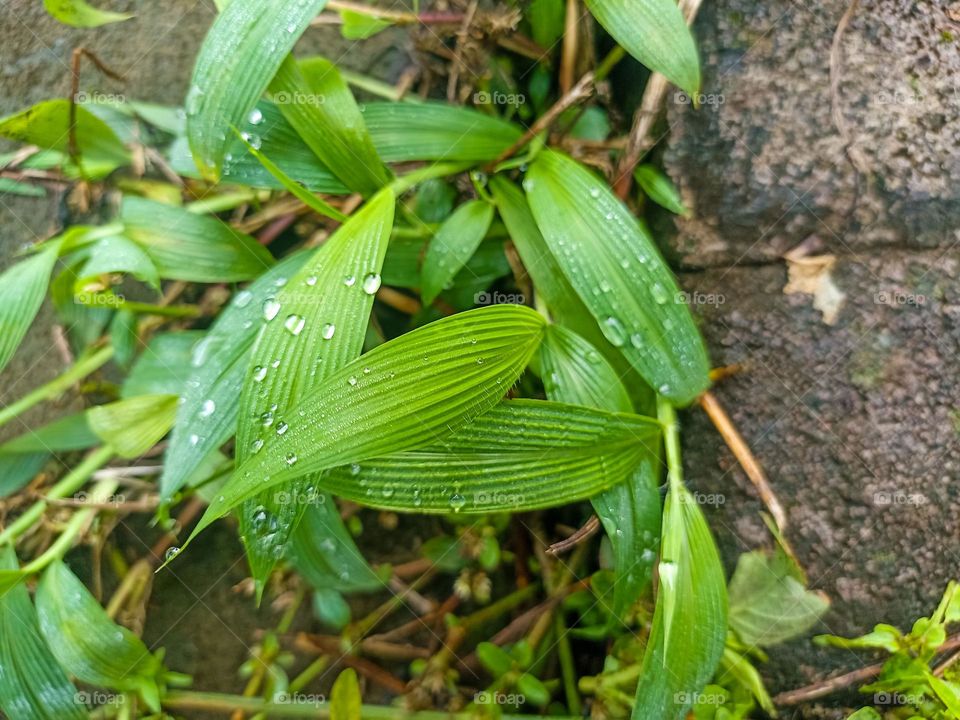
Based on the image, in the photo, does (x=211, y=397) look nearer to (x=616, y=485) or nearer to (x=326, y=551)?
(x=326, y=551)

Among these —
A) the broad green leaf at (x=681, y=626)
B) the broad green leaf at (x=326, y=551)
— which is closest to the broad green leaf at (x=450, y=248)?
the broad green leaf at (x=326, y=551)

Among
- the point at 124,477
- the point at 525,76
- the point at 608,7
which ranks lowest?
the point at 124,477

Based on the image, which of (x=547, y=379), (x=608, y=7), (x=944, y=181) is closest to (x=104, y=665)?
(x=547, y=379)

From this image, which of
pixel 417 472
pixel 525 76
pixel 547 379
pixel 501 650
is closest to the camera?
pixel 417 472

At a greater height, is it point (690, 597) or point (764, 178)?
point (764, 178)

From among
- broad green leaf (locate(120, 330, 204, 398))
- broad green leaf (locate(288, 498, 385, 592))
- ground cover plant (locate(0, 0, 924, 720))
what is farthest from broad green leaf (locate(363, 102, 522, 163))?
broad green leaf (locate(288, 498, 385, 592))

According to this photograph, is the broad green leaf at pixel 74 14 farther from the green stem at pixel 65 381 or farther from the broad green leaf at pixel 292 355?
the broad green leaf at pixel 292 355

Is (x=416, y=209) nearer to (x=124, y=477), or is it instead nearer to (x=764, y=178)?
(x=764, y=178)
